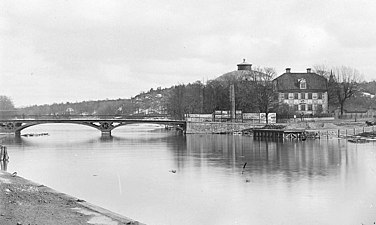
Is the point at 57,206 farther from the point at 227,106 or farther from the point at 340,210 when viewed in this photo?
the point at 227,106

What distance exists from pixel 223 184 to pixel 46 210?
1216 cm

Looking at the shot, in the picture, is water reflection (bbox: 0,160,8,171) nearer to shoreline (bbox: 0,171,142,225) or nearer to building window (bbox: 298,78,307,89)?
shoreline (bbox: 0,171,142,225)

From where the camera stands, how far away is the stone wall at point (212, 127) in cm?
8624

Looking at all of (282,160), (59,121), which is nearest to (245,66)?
(59,121)

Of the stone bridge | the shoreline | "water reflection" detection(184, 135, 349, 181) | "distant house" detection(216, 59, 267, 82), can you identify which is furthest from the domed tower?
the shoreline

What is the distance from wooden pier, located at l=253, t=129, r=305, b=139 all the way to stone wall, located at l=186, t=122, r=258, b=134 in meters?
9.25

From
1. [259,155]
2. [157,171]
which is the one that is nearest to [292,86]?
[259,155]

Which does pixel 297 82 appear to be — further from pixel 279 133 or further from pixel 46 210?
pixel 46 210

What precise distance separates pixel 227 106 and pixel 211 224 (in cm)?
7780

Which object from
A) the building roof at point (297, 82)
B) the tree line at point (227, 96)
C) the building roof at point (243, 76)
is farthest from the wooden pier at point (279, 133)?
the building roof at point (297, 82)

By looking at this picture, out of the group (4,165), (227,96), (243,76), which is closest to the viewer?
(4,165)

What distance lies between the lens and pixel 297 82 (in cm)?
9544

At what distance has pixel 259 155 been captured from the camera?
149ft

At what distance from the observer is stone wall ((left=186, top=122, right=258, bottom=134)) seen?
8624cm
